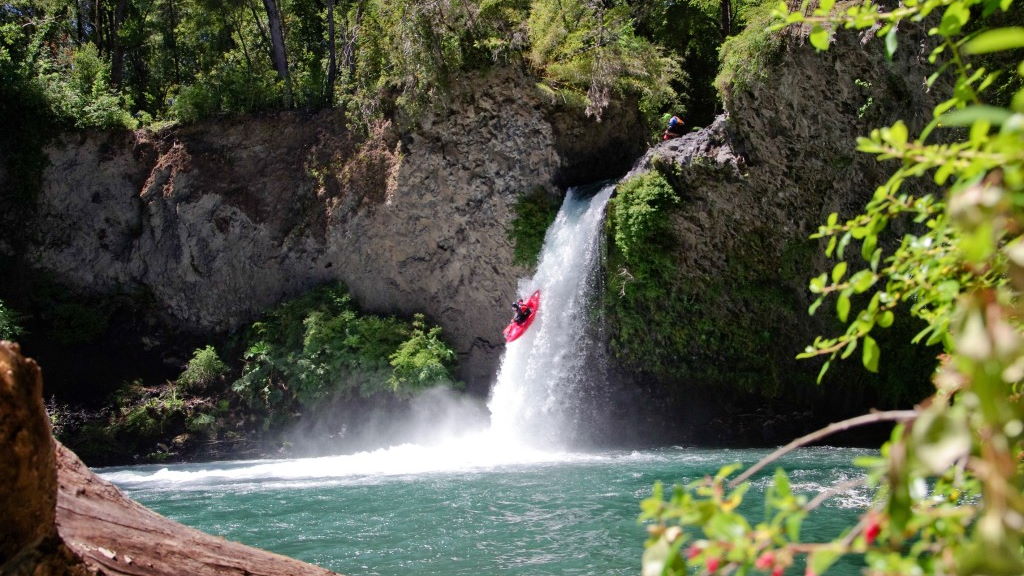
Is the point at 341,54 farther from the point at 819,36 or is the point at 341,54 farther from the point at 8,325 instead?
the point at 819,36

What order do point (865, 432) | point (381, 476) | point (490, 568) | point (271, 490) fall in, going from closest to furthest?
1. point (490, 568)
2. point (271, 490)
3. point (381, 476)
4. point (865, 432)

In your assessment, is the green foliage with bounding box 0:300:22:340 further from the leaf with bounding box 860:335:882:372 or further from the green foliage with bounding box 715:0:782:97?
the leaf with bounding box 860:335:882:372

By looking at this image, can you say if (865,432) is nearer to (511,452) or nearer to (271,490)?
(511,452)

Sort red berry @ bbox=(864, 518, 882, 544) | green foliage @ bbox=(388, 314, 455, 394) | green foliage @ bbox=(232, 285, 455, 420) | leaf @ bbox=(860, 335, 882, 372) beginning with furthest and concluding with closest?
green foliage @ bbox=(232, 285, 455, 420) < green foliage @ bbox=(388, 314, 455, 394) < leaf @ bbox=(860, 335, 882, 372) < red berry @ bbox=(864, 518, 882, 544)

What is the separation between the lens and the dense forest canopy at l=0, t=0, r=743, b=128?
15641 mm

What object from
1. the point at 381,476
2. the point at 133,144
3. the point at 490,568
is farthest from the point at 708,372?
the point at 133,144

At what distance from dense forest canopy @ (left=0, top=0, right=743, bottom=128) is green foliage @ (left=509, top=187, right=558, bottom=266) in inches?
81.7

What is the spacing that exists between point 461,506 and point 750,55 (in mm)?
8345

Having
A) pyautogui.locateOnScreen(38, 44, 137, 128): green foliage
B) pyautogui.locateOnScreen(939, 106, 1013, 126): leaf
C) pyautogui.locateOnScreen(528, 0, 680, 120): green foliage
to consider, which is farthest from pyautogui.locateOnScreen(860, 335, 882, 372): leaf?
pyautogui.locateOnScreen(38, 44, 137, 128): green foliage

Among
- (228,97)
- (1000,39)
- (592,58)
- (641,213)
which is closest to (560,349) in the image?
(641,213)

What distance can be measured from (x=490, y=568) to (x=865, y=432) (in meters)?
10.2

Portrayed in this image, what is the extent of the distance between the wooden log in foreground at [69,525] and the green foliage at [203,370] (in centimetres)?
1507

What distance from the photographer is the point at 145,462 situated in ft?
54.1

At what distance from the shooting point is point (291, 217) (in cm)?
1916
